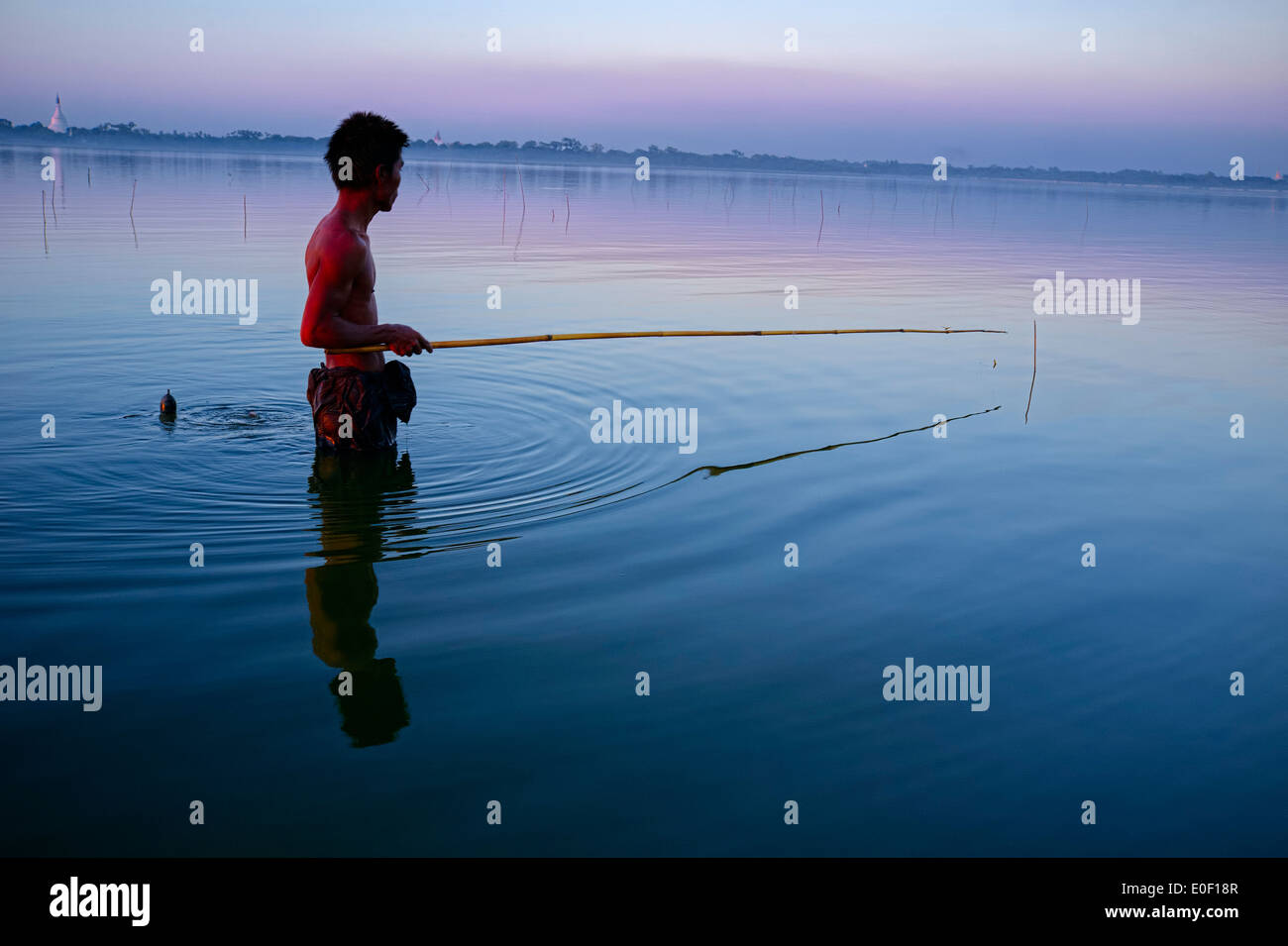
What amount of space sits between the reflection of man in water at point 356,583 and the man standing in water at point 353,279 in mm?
304

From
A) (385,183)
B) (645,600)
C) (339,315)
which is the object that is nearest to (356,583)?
(645,600)

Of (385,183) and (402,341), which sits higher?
(385,183)

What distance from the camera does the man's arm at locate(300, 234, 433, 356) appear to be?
275 inches

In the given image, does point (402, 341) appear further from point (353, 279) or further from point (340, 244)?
point (340, 244)

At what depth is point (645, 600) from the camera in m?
5.96

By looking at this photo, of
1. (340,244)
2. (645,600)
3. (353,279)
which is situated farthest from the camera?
(353,279)

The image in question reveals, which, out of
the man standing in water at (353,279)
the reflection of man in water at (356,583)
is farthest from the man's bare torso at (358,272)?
the reflection of man in water at (356,583)

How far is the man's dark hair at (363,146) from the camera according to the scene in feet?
23.1

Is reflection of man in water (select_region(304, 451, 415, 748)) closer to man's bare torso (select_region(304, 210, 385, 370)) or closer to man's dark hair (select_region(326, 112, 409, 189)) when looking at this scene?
man's bare torso (select_region(304, 210, 385, 370))

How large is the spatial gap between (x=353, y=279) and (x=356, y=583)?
2.21m

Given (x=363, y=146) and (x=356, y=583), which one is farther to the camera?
(x=363, y=146)
